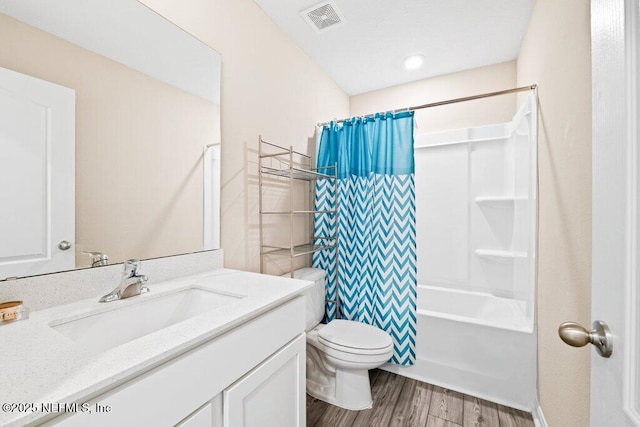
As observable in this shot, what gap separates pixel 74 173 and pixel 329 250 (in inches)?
61.8

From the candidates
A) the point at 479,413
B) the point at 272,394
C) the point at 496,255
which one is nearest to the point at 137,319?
the point at 272,394

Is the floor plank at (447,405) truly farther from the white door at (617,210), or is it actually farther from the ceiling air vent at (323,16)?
the ceiling air vent at (323,16)

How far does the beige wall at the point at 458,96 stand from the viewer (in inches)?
90.1

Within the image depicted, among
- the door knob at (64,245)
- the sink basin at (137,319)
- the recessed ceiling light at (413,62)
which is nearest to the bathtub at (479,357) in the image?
the sink basin at (137,319)

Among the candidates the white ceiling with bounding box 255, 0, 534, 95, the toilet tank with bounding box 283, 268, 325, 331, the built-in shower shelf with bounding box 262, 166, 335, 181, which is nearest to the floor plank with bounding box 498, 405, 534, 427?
the toilet tank with bounding box 283, 268, 325, 331

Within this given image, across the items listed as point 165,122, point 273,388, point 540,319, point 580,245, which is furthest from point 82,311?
point 540,319

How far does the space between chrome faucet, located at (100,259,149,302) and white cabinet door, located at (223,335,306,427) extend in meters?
0.50

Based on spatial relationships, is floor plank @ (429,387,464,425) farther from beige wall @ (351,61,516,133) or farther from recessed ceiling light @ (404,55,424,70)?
recessed ceiling light @ (404,55,424,70)

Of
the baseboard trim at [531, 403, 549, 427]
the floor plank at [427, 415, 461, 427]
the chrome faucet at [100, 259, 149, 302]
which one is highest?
the chrome faucet at [100, 259, 149, 302]

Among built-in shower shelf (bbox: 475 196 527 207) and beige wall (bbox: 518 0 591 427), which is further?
built-in shower shelf (bbox: 475 196 527 207)

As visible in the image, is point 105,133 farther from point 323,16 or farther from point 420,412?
point 420,412

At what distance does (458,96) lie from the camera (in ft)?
7.97

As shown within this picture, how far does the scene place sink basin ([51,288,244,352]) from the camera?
2.56 ft

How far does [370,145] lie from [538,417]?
189 centimetres
